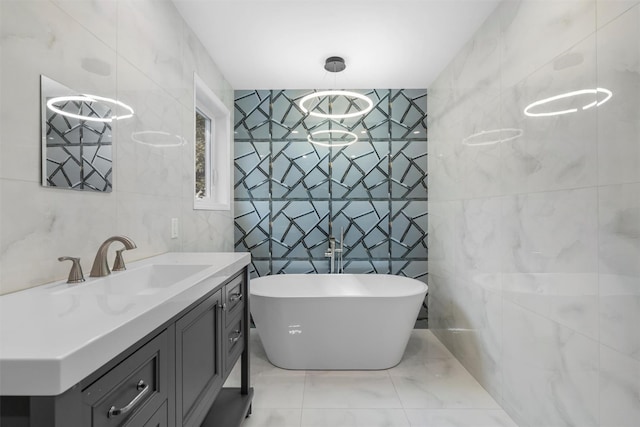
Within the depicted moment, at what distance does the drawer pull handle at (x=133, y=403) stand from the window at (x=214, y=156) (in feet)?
7.35

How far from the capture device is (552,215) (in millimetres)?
1635

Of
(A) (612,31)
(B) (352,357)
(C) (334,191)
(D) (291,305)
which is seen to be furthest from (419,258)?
(A) (612,31)

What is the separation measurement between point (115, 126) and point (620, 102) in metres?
2.03

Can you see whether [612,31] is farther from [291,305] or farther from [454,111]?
[291,305]

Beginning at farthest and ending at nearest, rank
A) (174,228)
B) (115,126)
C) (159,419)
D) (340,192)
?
(340,192)
(174,228)
(115,126)
(159,419)

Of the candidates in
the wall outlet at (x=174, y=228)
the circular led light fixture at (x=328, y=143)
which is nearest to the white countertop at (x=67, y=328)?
the wall outlet at (x=174, y=228)

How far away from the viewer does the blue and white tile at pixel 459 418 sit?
1.94 meters

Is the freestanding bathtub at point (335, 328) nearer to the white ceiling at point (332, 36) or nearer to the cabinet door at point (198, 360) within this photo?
the cabinet door at point (198, 360)

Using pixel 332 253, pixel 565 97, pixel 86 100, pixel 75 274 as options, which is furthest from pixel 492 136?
pixel 75 274

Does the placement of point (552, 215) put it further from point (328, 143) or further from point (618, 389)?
point (328, 143)

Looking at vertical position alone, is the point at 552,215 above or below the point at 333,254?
above

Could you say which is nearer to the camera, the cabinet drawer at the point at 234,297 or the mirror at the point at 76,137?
the mirror at the point at 76,137

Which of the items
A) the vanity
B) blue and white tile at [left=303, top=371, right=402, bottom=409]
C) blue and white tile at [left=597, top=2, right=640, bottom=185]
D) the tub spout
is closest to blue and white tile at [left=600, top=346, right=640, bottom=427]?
blue and white tile at [left=597, top=2, right=640, bottom=185]

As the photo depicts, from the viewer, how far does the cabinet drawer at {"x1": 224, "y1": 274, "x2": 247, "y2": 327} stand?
1597 millimetres
